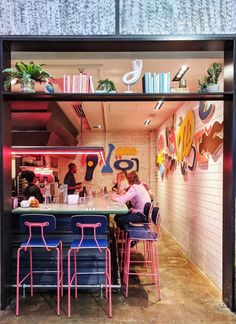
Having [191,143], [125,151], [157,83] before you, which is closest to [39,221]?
[157,83]

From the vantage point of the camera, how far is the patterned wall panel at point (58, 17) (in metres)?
3.22

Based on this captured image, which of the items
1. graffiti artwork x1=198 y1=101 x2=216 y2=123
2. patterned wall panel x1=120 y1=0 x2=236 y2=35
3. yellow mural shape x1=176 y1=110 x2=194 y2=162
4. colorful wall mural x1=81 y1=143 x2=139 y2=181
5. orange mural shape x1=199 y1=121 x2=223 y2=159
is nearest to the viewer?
patterned wall panel x1=120 y1=0 x2=236 y2=35

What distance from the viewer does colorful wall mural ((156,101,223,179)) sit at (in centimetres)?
411

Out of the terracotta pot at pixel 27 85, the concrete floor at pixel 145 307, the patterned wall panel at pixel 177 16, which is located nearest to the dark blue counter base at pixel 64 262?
the concrete floor at pixel 145 307

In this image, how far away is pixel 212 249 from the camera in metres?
4.11

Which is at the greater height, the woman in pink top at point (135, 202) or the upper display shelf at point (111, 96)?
the upper display shelf at point (111, 96)

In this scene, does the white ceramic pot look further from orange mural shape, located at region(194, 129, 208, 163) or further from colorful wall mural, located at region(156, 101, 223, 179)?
orange mural shape, located at region(194, 129, 208, 163)

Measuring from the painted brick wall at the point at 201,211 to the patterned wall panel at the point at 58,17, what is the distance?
1.84 metres

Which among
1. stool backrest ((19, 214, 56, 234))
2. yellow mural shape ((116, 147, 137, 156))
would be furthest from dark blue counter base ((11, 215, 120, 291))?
yellow mural shape ((116, 147, 137, 156))

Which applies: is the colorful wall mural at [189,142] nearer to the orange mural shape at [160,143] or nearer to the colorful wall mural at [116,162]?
the orange mural shape at [160,143]

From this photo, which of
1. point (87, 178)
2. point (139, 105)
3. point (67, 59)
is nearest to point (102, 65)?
point (67, 59)

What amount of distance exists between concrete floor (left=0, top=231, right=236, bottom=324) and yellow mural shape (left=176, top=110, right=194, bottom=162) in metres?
2.34

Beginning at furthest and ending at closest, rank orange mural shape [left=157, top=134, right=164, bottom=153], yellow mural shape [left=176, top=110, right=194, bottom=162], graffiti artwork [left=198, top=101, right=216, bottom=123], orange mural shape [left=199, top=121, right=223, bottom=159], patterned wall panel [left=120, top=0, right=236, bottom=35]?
orange mural shape [left=157, top=134, right=164, bottom=153] < yellow mural shape [left=176, top=110, right=194, bottom=162] < graffiti artwork [left=198, top=101, right=216, bottom=123] < orange mural shape [left=199, top=121, right=223, bottom=159] < patterned wall panel [left=120, top=0, right=236, bottom=35]

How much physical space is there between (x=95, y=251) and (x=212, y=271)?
1.69 m
